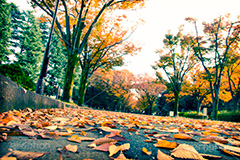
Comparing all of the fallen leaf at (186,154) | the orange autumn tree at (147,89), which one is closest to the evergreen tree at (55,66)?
the orange autumn tree at (147,89)

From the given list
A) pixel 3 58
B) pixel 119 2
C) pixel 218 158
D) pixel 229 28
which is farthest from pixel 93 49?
pixel 3 58

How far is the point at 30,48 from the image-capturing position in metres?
26.1

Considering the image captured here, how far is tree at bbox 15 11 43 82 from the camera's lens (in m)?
25.2

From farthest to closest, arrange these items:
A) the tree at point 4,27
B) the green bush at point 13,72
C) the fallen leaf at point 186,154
Result: 1. the tree at point 4,27
2. the green bush at point 13,72
3. the fallen leaf at point 186,154

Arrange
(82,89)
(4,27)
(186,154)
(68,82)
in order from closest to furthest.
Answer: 1. (186,154)
2. (68,82)
3. (82,89)
4. (4,27)

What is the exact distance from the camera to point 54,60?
99.5ft

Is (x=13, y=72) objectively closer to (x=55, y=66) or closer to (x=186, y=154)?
(x=186, y=154)

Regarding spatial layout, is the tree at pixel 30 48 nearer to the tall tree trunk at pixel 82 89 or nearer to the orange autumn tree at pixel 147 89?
the tall tree trunk at pixel 82 89

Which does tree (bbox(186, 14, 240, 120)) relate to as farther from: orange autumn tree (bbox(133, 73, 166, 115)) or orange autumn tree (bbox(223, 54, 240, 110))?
orange autumn tree (bbox(133, 73, 166, 115))

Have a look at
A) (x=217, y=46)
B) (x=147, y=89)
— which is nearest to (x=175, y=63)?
(x=217, y=46)

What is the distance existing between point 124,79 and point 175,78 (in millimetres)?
14042

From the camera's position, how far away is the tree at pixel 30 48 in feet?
82.8

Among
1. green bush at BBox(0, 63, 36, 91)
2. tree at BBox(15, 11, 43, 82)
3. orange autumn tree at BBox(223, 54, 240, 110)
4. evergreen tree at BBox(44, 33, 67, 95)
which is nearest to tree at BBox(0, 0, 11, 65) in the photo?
tree at BBox(15, 11, 43, 82)

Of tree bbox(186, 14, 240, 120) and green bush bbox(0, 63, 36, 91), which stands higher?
tree bbox(186, 14, 240, 120)
